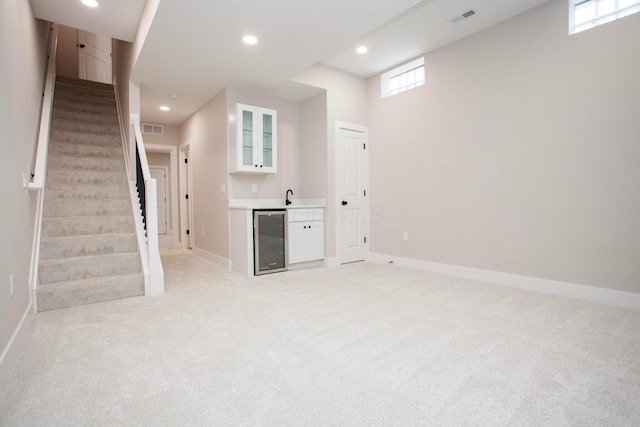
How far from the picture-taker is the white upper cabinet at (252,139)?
4.41 meters

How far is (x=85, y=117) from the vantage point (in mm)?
5102

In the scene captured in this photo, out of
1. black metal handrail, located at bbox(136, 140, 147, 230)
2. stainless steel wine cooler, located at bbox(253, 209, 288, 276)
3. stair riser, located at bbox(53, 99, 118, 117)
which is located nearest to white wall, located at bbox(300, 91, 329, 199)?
stainless steel wine cooler, located at bbox(253, 209, 288, 276)

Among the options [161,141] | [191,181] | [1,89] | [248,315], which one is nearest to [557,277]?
[248,315]

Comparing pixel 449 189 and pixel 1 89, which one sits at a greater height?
pixel 1 89

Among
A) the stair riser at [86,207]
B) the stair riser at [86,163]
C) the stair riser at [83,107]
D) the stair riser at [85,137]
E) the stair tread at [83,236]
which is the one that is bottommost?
the stair tread at [83,236]

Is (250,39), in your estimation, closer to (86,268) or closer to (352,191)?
(352,191)

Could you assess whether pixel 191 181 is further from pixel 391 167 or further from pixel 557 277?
pixel 557 277

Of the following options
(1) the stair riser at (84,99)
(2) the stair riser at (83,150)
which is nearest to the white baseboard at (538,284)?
(2) the stair riser at (83,150)

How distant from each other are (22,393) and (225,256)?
125 inches

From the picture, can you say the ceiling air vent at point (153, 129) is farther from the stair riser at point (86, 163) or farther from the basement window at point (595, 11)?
the basement window at point (595, 11)

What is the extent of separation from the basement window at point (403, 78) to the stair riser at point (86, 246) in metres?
4.10

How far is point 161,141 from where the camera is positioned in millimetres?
6477

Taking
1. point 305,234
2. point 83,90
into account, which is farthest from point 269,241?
point 83,90

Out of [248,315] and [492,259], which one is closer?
[248,315]
